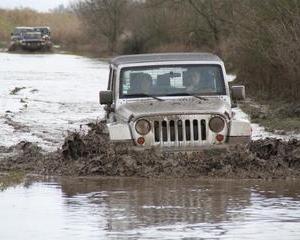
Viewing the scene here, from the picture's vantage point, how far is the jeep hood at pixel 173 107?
41.2ft

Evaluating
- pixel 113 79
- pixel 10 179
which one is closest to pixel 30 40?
pixel 113 79

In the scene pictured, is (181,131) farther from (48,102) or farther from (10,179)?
(48,102)

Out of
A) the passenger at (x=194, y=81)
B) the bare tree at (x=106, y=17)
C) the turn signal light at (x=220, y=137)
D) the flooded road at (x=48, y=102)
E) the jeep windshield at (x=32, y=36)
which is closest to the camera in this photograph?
the turn signal light at (x=220, y=137)

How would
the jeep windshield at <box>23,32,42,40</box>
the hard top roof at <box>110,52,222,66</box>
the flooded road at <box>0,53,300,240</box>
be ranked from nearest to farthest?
1. the flooded road at <box>0,53,300,240</box>
2. the hard top roof at <box>110,52,222,66</box>
3. the jeep windshield at <box>23,32,42,40</box>

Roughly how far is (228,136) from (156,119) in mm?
1091

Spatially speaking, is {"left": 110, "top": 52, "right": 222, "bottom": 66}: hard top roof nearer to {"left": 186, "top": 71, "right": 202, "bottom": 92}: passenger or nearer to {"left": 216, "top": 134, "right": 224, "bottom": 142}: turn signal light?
{"left": 186, "top": 71, "right": 202, "bottom": 92}: passenger

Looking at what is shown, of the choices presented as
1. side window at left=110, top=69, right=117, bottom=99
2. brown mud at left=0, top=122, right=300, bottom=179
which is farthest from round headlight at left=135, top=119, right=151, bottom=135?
side window at left=110, top=69, right=117, bottom=99

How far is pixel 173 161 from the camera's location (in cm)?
1277

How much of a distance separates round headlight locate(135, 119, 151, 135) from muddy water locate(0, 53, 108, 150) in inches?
203

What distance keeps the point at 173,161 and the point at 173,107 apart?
79 centimetres

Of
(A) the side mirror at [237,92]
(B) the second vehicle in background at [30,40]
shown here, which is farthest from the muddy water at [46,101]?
(B) the second vehicle in background at [30,40]

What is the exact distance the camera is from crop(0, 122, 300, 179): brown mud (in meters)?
12.7

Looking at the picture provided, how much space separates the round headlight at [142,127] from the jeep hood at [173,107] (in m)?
0.09

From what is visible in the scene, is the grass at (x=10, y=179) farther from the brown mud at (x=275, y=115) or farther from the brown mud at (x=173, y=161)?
the brown mud at (x=275, y=115)
